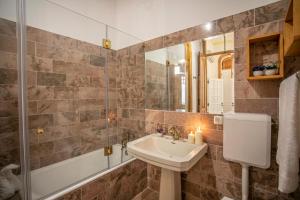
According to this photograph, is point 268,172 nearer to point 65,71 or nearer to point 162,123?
point 162,123

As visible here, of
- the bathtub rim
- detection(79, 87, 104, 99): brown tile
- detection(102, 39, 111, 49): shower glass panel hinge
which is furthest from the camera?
detection(102, 39, 111, 49): shower glass panel hinge

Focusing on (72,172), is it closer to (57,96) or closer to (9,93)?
(57,96)

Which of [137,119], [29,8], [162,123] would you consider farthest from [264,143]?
[29,8]

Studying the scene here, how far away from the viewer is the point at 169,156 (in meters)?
1.35

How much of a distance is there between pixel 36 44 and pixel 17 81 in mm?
472

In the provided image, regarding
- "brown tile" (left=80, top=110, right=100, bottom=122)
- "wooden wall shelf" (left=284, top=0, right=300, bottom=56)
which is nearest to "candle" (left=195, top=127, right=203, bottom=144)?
"wooden wall shelf" (left=284, top=0, right=300, bottom=56)

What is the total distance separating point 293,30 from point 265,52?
555 millimetres

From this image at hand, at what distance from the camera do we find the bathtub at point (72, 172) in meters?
1.42

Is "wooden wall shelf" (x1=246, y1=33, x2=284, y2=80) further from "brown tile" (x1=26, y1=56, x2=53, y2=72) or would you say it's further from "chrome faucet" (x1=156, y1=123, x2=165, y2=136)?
"brown tile" (x1=26, y1=56, x2=53, y2=72)

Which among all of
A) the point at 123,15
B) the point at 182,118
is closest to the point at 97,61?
the point at 123,15

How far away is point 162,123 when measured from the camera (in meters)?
1.94

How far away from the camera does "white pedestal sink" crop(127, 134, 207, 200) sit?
1197mm

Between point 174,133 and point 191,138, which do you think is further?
point 174,133

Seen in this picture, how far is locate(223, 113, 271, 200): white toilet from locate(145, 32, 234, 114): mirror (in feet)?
0.69
